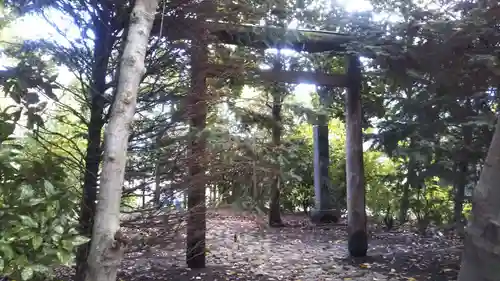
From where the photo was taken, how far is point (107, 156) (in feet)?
5.24

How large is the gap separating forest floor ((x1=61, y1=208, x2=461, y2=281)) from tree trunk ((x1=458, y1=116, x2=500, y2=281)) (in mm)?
2082

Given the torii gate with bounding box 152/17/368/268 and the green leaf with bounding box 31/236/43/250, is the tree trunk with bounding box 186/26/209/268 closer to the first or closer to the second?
the torii gate with bounding box 152/17/368/268

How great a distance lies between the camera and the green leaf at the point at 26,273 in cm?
140

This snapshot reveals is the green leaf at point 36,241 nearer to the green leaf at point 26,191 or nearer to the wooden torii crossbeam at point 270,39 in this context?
the green leaf at point 26,191

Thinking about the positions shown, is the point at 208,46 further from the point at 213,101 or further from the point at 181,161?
the point at 181,161

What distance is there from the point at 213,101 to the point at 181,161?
62 cm

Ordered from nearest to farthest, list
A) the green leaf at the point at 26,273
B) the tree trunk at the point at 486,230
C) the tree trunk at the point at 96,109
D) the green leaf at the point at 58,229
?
the tree trunk at the point at 486,230
the green leaf at the point at 26,273
the green leaf at the point at 58,229
the tree trunk at the point at 96,109

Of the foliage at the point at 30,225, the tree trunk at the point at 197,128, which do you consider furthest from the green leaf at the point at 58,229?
the tree trunk at the point at 197,128

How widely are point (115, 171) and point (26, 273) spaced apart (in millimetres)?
435

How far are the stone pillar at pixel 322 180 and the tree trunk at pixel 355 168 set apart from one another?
3059mm

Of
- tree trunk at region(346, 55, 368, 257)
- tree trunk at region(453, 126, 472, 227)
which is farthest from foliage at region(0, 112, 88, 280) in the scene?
tree trunk at region(346, 55, 368, 257)

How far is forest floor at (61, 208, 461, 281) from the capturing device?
13.7 feet

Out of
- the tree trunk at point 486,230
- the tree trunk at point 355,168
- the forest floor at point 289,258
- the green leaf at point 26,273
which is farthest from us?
the tree trunk at point 355,168

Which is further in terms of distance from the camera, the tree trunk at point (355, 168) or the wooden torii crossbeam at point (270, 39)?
the tree trunk at point (355, 168)
